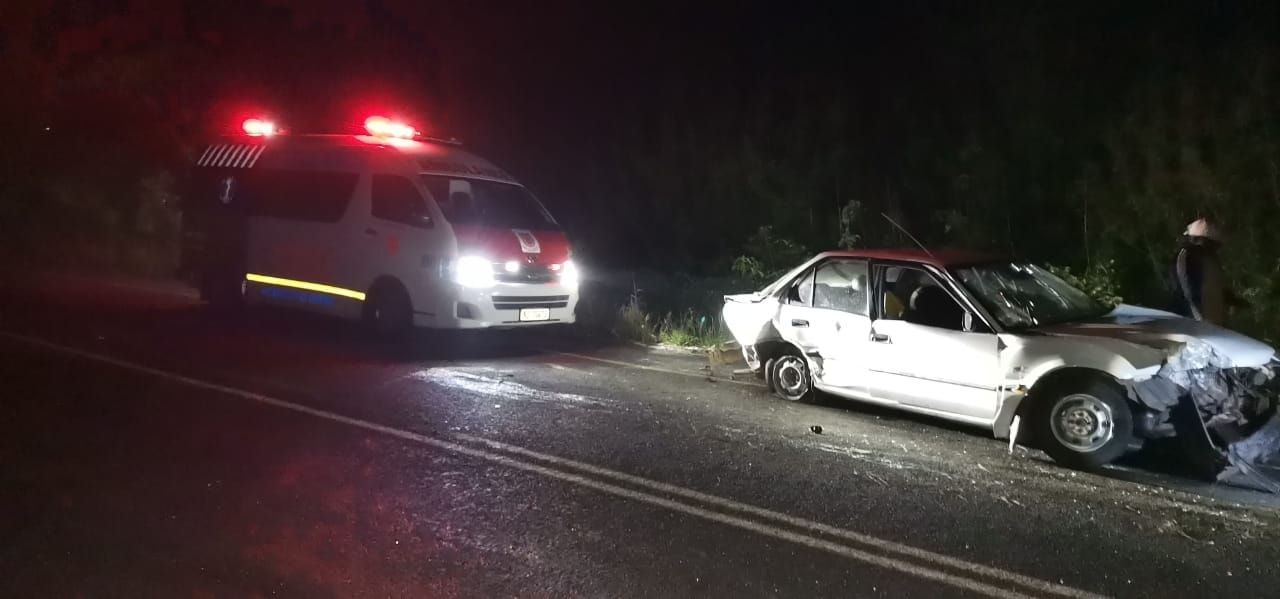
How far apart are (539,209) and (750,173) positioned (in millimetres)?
4988

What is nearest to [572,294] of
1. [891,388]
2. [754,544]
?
[891,388]

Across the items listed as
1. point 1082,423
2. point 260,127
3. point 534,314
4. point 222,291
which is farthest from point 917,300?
point 260,127

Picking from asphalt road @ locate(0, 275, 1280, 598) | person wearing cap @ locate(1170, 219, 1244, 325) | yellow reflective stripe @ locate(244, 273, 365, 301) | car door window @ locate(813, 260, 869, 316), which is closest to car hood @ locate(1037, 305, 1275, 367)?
asphalt road @ locate(0, 275, 1280, 598)

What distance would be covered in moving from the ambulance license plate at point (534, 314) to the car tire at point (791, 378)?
3.24 meters

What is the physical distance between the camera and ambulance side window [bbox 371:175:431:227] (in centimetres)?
1064

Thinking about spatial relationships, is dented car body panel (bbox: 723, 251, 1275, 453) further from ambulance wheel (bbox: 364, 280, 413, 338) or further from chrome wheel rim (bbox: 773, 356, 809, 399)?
ambulance wheel (bbox: 364, 280, 413, 338)

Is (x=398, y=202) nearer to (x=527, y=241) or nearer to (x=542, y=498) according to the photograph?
(x=527, y=241)

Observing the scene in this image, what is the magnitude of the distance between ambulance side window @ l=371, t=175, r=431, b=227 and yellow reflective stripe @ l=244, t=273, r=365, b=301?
936 millimetres

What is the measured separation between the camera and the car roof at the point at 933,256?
7.42 m

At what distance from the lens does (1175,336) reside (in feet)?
20.7

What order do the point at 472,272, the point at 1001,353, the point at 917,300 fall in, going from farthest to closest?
1. the point at 472,272
2. the point at 917,300
3. the point at 1001,353

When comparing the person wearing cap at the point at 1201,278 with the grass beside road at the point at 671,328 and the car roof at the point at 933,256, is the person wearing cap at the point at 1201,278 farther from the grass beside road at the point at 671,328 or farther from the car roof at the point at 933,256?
the grass beside road at the point at 671,328

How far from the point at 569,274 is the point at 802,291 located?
3748mm

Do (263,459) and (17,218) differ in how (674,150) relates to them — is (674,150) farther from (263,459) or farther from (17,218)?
(17,218)
